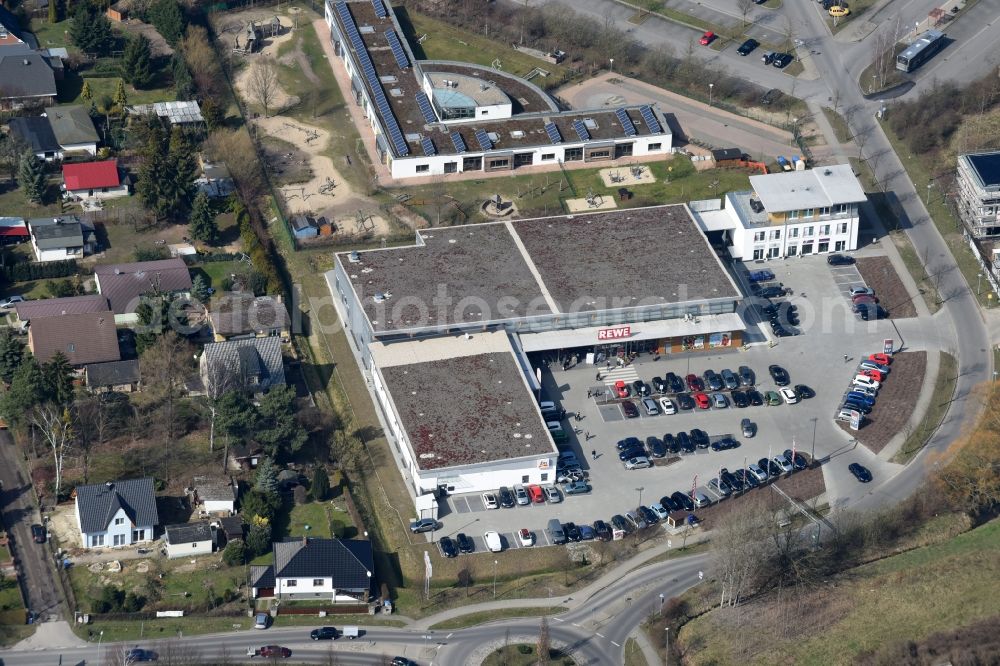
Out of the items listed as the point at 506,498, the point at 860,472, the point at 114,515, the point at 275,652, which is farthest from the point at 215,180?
the point at 860,472

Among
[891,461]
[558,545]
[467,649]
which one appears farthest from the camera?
[891,461]

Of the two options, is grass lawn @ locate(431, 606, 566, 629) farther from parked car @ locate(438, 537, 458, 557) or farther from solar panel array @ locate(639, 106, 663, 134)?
solar panel array @ locate(639, 106, 663, 134)

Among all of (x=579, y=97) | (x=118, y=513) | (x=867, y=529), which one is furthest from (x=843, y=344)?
(x=118, y=513)

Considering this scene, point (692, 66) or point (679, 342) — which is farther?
point (692, 66)

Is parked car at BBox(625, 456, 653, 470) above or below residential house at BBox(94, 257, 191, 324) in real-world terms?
below

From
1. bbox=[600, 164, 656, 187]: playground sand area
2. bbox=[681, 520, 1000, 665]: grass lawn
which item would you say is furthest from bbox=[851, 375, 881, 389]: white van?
bbox=[600, 164, 656, 187]: playground sand area

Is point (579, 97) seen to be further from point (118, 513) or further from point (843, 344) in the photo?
point (118, 513)

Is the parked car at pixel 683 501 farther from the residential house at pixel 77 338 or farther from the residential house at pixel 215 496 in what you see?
the residential house at pixel 77 338
